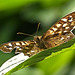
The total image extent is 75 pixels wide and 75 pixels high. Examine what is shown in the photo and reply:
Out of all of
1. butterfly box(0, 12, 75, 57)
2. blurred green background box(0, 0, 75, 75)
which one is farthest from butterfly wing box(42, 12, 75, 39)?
blurred green background box(0, 0, 75, 75)

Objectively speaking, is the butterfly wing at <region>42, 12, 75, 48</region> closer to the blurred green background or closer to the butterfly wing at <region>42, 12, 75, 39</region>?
the butterfly wing at <region>42, 12, 75, 39</region>

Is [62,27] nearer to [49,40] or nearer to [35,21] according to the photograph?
[49,40]

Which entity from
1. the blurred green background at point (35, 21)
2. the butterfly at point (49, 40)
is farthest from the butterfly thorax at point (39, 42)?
the blurred green background at point (35, 21)

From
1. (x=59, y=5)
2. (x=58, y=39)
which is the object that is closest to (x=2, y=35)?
(x=59, y=5)

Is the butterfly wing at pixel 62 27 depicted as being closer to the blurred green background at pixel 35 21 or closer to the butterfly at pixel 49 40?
the butterfly at pixel 49 40

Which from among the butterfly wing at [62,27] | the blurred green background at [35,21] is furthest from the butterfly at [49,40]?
the blurred green background at [35,21]

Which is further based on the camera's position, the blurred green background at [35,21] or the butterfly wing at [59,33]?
the butterfly wing at [59,33]

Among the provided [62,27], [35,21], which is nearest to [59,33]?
[62,27]

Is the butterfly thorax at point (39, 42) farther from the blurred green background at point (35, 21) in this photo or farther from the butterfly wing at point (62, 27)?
the blurred green background at point (35, 21)

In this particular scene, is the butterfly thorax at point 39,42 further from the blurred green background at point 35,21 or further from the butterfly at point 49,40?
the blurred green background at point 35,21
